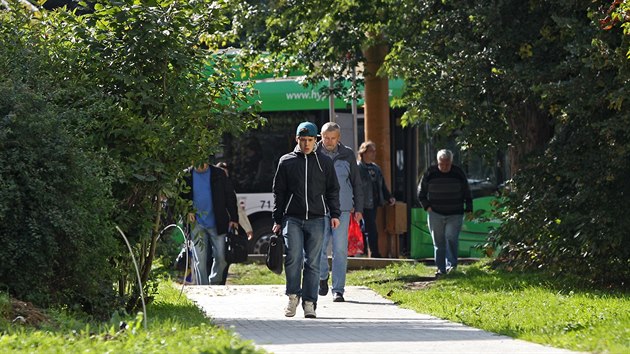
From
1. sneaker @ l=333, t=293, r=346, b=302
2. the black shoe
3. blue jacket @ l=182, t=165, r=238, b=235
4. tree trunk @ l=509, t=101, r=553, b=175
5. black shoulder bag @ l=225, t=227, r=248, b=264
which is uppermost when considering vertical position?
tree trunk @ l=509, t=101, r=553, b=175

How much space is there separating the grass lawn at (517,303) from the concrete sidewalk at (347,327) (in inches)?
9.0

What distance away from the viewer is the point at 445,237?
18.5m

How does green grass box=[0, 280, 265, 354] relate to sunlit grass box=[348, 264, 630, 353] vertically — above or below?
above

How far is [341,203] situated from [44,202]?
4.88 meters

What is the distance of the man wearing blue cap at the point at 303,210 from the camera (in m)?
12.4

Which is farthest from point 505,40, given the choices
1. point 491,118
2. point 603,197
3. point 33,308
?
point 33,308

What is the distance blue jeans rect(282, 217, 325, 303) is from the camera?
12414 millimetres

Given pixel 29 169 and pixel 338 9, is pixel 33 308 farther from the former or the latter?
pixel 338 9

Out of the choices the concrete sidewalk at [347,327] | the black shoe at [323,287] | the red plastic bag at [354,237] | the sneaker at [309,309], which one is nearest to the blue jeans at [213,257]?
the red plastic bag at [354,237]

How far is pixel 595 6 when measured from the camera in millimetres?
13734

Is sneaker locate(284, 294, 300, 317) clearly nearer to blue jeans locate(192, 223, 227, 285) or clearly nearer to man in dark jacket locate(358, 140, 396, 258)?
blue jeans locate(192, 223, 227, 285)

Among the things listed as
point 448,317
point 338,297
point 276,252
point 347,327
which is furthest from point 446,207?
point 347,327

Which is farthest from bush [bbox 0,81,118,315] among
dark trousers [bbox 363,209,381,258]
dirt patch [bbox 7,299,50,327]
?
dark trousers [bbox 363,209,381,258]

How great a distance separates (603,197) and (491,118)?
222cm
